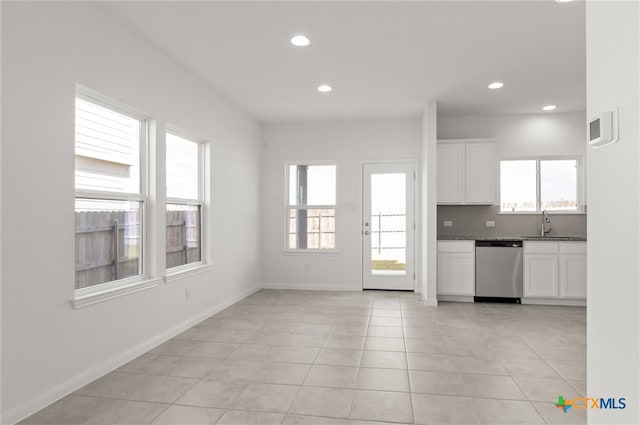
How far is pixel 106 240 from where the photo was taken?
10.2 ft

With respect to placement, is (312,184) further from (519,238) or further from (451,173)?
(519,238)

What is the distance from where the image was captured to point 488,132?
19.8 ft

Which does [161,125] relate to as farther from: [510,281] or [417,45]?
[510,281]

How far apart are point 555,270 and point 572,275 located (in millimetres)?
213

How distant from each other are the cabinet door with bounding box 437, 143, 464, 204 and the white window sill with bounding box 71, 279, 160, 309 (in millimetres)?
4201

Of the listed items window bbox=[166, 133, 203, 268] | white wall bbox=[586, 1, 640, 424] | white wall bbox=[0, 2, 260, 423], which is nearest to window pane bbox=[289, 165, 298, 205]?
window bbox=[166, 133, 203, 268]

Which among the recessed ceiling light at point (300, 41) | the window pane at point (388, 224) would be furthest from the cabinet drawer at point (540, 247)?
the recessed ceiling light at point (300, 41)

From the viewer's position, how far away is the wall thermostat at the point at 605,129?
4.44ft

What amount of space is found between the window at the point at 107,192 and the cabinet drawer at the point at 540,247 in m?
4.85

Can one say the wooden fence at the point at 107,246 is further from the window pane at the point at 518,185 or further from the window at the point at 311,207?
the window pane at the point at 518,185

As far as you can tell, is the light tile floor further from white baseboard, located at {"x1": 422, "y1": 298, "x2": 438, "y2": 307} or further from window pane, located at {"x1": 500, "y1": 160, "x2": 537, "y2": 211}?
window pane, located at {"x1": 500, "y1": 160, "x2": 537, "y2": 211}

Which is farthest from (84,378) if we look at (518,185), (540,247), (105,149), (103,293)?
(518,185)

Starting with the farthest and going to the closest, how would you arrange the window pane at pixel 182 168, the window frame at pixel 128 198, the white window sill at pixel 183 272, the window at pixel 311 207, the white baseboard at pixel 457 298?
the window at pixel 311 207
the white baseboard at pixel 457 298
the window pane at pixel 182 168
the white window sill at pixel 183 272
the window frame at pixel 128 198

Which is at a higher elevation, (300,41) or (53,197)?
(300,41)
